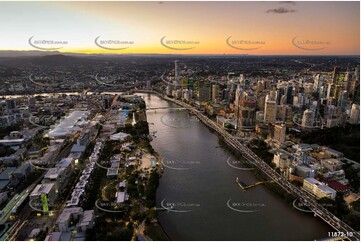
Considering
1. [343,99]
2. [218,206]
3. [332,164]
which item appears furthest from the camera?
[343,99]

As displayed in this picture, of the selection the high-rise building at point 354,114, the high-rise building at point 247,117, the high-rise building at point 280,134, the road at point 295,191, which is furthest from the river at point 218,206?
the high-rise building at point 354,114

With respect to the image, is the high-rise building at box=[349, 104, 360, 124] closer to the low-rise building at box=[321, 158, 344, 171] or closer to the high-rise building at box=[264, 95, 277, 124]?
the high-rise building at box=[264, 95, 277, 124]

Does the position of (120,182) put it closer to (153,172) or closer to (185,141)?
(153,172)

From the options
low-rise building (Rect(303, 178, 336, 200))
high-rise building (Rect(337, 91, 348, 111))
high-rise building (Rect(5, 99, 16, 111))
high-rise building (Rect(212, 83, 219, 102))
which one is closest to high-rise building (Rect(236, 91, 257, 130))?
high-rise building (Rect(337, 91, 348, 111))

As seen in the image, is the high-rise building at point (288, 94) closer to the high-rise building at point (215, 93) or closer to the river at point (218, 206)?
the high-rise building at point (215, 93)

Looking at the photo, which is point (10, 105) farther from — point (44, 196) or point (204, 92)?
point (204, 92)

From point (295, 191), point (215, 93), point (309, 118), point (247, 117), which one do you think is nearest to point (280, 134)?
point (247, 117)

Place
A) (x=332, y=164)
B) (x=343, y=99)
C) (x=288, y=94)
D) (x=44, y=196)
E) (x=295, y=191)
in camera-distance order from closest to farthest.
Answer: (x=44, y=196), (x=295, y=191), (x=332, y=164), (x=343, y=99), (x=288, y=94)

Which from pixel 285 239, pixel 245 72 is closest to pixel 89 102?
pixel 285 239

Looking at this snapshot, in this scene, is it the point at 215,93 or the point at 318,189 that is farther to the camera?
the point at 215,93
